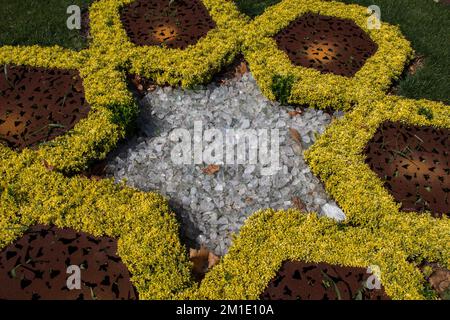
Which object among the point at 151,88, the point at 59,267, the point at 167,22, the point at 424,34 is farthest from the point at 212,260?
the point at 424,34

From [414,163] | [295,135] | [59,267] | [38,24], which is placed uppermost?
[38,24]

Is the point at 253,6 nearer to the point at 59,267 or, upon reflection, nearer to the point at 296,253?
the point at 296,253

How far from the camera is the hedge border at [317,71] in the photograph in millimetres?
8734

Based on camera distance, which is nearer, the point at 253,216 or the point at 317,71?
the point at 253,216

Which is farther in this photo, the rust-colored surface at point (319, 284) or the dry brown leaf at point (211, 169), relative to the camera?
the dry brown leaf at point (211, 169)

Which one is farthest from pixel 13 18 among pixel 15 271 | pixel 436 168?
pixel 436 168

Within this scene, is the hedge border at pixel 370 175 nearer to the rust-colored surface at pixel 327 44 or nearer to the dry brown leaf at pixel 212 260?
the rust-colored surface at pixel 327 44

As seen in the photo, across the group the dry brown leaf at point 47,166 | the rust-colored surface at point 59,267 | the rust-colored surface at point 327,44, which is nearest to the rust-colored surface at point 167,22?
the rust-colored surface at point 327,44

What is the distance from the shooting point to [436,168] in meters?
7.57

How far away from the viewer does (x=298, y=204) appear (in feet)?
24.1

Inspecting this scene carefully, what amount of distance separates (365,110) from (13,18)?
768 centimetres

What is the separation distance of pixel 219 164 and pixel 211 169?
0.61 feet

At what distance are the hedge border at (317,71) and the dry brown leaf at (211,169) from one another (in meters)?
2.03
